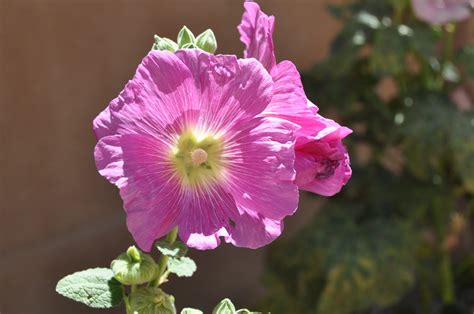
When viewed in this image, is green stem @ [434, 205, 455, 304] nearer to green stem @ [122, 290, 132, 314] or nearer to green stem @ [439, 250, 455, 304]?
green stem @ [439, 250, 455, 304]

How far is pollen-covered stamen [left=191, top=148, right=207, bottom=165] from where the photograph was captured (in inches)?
27.7

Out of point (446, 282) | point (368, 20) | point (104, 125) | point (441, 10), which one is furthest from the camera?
point (446, 282)

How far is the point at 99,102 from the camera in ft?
7.24

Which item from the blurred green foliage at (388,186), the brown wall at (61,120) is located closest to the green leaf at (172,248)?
the blurred green foliage at (388,186)

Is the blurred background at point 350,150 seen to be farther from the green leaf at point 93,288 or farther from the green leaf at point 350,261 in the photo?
the green leaf at point 93,288

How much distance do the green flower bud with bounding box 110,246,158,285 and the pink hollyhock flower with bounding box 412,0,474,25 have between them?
4.32 feet

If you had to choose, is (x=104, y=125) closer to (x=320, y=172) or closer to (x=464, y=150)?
(x=320, y=172)

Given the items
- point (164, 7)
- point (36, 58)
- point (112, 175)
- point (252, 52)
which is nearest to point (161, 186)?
point (112, 175)

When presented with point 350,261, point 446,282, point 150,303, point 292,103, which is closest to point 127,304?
point 150,303

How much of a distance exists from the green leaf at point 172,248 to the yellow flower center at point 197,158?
0.20 ft

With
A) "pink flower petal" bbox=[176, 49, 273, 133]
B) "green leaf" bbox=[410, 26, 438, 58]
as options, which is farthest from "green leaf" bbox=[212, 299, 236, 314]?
"green leaf" bbox=[410, 26, 438, 58]

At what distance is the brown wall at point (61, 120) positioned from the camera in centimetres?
200

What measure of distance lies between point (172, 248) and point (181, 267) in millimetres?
92

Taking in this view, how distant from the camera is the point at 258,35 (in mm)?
709
